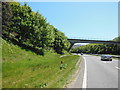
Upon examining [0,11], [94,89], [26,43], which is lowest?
[94,89]

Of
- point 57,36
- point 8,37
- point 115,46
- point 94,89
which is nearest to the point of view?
point 94,89

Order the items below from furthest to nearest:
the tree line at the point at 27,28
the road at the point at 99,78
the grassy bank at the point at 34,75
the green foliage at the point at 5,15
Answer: the tree line at the point at 27,28, the green foliage at the point at 5,15, the grassy bank at the point at 34,75, the road at the point at 99,78

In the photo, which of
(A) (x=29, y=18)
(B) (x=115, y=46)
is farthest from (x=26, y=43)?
(B) (x=115, y=46)

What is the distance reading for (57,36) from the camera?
67.9 metres

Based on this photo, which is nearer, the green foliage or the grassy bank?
the grassy bank

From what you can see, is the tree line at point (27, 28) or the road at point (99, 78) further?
the tree line at point (27, 28)

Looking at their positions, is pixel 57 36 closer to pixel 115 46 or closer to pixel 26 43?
pixel 26 43

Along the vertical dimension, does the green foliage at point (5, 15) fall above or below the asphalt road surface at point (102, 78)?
above

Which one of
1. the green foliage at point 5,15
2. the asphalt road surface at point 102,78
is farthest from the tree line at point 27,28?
the asphalt road surface at point 102,78

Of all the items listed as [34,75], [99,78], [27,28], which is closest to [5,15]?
[27,28]

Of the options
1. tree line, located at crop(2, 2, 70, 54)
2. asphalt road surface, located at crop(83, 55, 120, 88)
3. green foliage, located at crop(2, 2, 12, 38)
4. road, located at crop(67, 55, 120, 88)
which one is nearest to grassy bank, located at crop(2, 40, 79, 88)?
road, located at crop(67, 55, 120, 88)

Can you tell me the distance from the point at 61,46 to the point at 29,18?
3011 centimetres

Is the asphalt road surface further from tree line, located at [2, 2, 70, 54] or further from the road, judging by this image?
tree line, located at [2, 2, 70, 54]

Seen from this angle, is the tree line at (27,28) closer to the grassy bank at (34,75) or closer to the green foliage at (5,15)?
the green foliage at (5,15)
